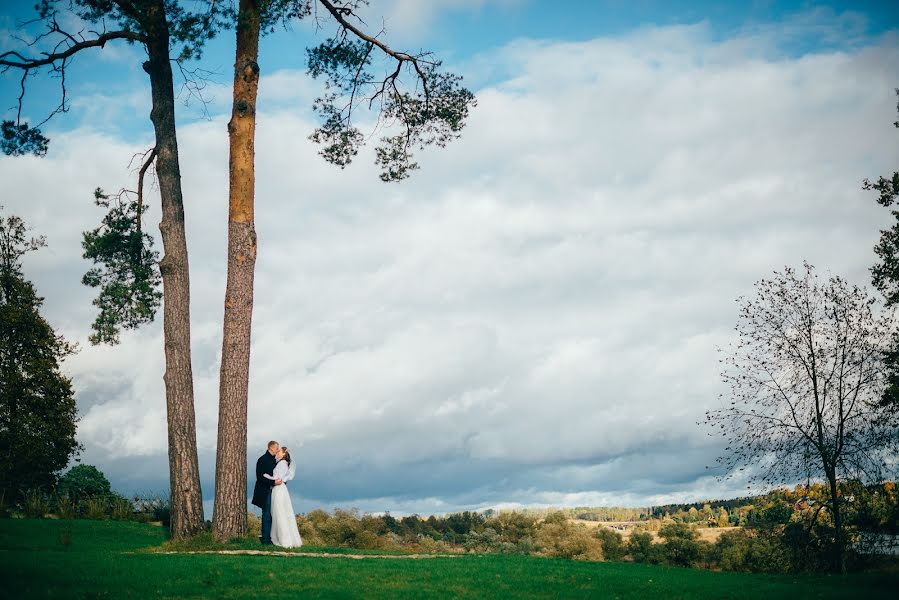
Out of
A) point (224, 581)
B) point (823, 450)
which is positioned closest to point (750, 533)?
point (823, 450)

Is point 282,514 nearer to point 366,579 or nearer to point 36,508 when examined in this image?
point 366,579

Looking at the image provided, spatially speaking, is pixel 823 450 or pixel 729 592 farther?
pixel 823 450

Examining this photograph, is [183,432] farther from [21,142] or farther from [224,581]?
[21,142]

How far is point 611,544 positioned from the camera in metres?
33.6

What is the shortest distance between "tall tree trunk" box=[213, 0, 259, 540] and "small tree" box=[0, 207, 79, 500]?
15.6 meters

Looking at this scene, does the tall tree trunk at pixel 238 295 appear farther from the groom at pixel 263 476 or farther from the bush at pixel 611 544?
the bush at pixel 611 544

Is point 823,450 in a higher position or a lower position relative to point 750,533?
higher

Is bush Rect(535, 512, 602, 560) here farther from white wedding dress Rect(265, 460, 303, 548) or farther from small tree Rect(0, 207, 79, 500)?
small tree Rect(0, 207, 79, 500)

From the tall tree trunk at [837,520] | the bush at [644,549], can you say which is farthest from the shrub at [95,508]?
the tall tree trunk at [837,520]

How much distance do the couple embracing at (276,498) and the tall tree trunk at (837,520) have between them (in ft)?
51.8

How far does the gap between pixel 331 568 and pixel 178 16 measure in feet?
51.2

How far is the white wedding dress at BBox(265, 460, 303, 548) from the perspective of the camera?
17609 millimetres

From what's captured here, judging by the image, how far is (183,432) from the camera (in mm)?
18609

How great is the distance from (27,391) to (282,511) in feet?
60.2
